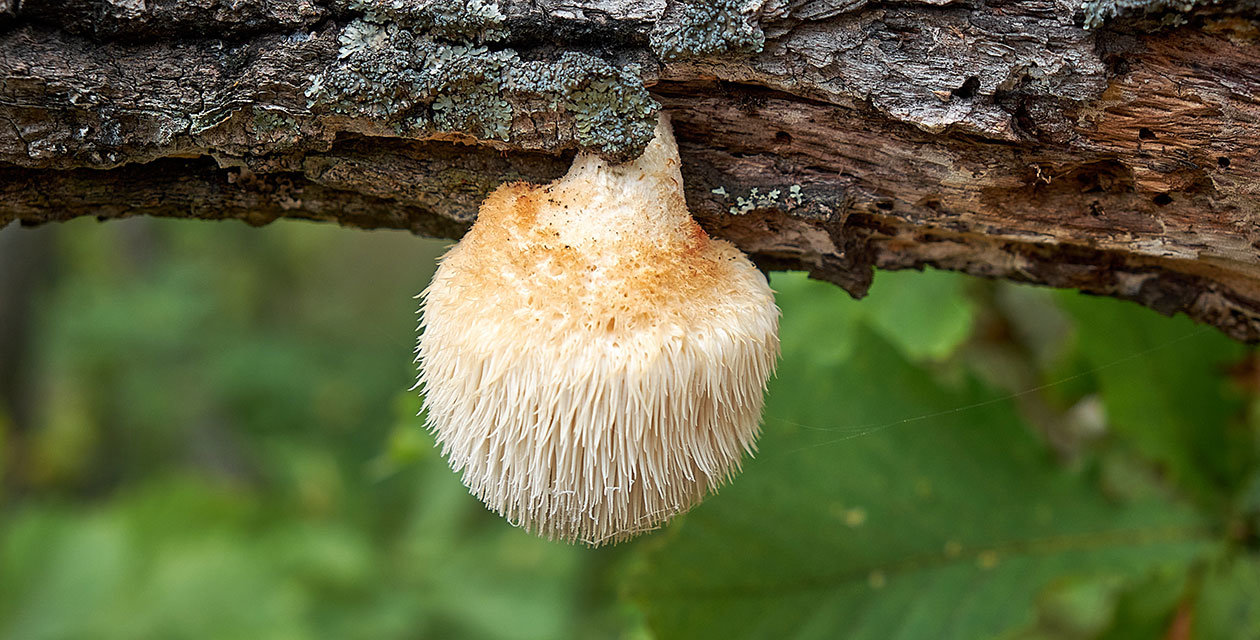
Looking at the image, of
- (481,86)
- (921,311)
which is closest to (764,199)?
(481,86)

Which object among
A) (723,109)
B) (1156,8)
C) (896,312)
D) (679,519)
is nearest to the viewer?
(1156,8)

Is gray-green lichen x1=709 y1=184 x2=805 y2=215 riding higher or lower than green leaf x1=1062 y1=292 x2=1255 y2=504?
higher

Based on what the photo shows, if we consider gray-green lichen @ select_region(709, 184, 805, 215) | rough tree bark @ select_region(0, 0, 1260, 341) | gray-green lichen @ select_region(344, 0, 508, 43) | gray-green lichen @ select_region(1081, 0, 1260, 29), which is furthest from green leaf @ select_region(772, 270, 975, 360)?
gray-green lichen @ select_region(344, 0, 508, 43)

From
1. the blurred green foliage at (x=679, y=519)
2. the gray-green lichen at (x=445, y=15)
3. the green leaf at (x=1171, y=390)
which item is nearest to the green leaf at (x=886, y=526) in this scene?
the blurred green foliage at (x=679, y=519)

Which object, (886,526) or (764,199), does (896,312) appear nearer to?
(886,526)

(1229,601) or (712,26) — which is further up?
(712,26)

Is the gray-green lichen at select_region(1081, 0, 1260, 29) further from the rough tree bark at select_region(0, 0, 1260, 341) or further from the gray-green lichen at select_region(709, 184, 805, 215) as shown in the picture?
the gray-green lichen at select_region(709, 184, 805, 215)

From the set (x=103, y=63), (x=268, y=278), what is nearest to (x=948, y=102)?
(x=103, y=63)
